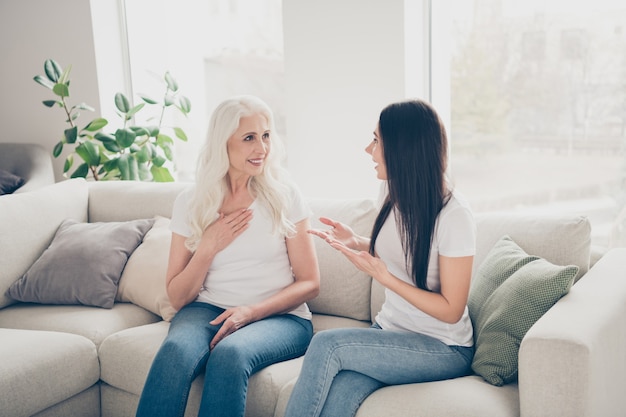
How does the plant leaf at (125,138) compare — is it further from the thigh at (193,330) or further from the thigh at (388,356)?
the thigh at (388,356)

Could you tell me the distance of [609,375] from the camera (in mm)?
1696

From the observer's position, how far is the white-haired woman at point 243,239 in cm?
217

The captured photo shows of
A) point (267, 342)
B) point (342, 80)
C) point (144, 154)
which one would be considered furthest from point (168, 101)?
point (267, 342)

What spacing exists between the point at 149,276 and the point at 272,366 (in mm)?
762

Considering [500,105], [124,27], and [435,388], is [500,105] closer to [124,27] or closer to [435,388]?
[435,388]

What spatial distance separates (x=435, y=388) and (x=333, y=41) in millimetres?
1967

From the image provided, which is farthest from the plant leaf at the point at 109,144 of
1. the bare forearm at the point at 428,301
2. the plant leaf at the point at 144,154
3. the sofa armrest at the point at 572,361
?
the sofa armrest at the point at 572,361

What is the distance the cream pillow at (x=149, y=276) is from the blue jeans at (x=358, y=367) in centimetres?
85

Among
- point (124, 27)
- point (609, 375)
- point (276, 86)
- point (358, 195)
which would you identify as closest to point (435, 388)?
point (609, 375)

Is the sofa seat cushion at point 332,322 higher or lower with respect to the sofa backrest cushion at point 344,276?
lower

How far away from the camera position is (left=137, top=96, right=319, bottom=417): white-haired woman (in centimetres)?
217

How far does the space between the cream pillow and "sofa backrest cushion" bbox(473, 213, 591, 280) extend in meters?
1.12

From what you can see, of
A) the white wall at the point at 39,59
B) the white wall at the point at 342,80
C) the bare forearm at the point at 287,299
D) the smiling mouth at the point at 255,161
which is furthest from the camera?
the white wall at the point at 39,59

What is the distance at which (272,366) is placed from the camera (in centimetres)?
199
